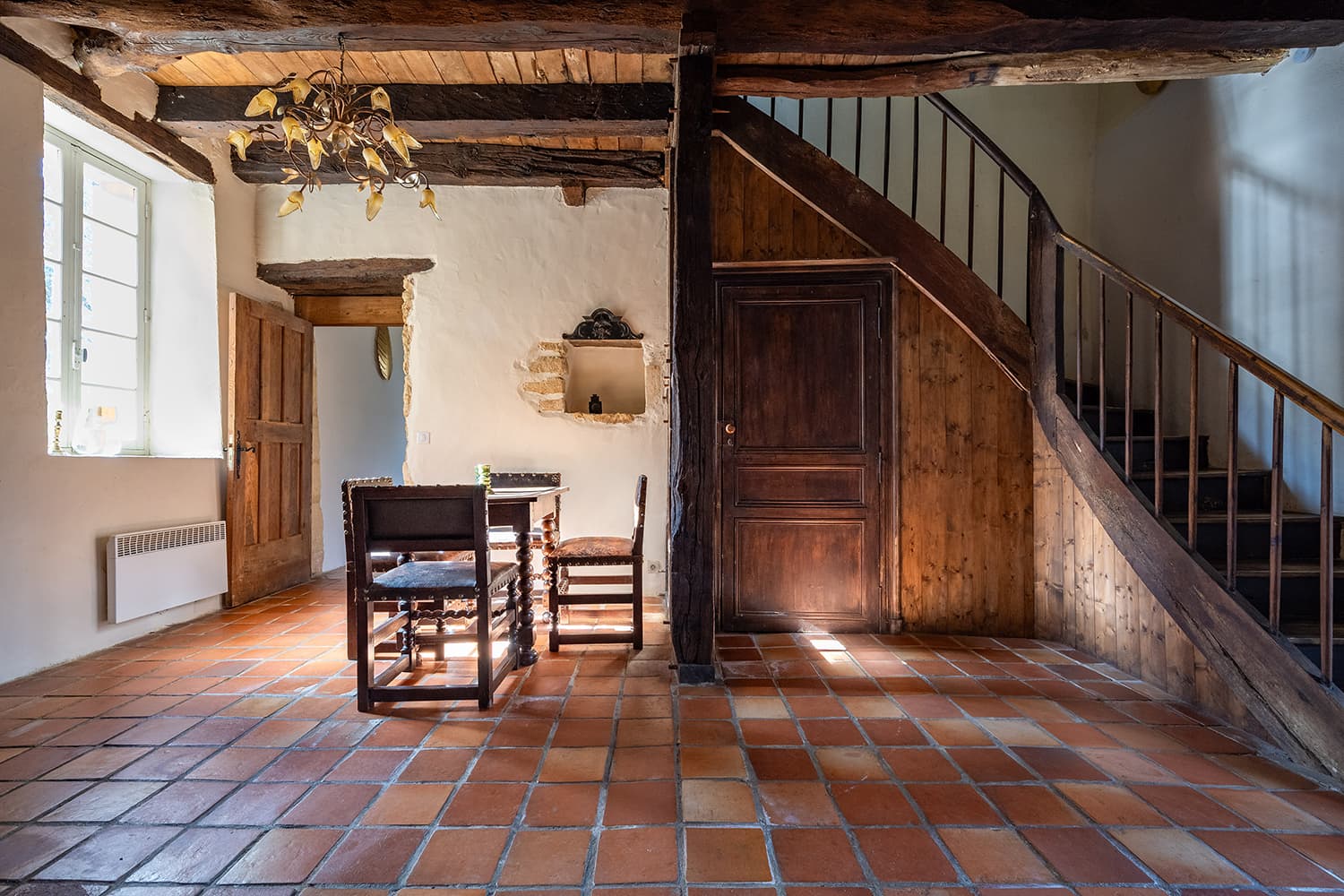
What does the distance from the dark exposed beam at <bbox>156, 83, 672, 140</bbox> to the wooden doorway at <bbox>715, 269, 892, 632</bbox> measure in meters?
1.14

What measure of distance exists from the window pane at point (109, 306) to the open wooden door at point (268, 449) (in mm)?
499

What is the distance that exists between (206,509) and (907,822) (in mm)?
4287

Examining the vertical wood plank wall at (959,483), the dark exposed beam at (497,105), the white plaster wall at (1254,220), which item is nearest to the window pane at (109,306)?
the dark exposed beam at (497,105)

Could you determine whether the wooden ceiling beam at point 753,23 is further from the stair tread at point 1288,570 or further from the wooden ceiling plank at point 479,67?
the stair tread at point 1288,570

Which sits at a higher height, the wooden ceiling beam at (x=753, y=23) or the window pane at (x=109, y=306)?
the wooden ceiling beam at (x=753, y=23)

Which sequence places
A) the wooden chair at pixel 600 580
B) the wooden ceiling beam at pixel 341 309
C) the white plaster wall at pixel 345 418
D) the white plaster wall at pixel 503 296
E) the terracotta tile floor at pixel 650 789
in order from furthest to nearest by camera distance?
the white plaster wall at pixel 345 418, the wooden ceiling beam at pixel 341 309, the white plaster wall at pixel 503 296, the wooden chair at pixel 600 580, the terracotta tile floor at pixel 650 789

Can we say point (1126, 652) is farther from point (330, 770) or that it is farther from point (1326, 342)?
point (330, 770)

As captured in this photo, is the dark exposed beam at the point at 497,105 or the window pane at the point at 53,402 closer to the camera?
the window pane at the point at 53,402

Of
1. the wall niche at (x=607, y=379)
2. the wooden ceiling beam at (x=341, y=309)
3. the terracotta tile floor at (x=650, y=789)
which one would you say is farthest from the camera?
the wooden ceiling beam at (x=341, y=309)

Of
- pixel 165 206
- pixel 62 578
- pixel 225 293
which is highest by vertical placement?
pixel 165 206

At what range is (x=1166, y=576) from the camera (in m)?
2.58

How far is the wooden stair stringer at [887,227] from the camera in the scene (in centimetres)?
343

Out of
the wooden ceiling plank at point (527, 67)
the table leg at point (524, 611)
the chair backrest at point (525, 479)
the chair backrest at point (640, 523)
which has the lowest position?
the table leg at point (524, 611)

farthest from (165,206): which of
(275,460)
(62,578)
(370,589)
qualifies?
(370,589)
